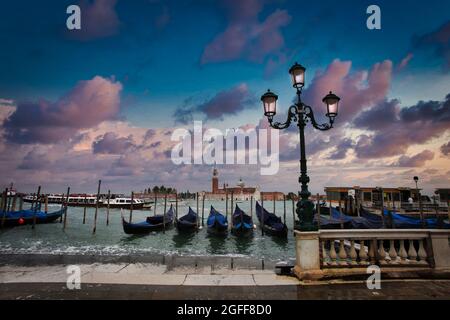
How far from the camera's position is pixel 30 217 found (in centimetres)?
3131

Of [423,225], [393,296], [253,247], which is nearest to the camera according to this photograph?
[393,296]

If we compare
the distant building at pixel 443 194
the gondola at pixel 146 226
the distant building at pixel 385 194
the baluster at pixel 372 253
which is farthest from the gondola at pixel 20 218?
the distant building at pixel 443 194

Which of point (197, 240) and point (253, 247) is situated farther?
point (197, 240)

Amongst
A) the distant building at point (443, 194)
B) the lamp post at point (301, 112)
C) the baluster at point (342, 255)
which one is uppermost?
the lamp post at point (301, 112)

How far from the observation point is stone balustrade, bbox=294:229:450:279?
4.93 metres

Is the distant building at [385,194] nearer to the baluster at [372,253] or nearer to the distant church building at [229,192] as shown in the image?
the baluster at [372,253]

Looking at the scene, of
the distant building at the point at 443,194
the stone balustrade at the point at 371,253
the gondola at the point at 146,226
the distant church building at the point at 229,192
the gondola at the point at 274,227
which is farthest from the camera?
the distant church building at the point at 229,192

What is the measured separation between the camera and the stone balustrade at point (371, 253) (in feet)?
16.2

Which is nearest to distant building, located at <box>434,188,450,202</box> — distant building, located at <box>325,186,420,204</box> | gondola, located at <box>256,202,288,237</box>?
distant building, located at <box>325,186,420,204</box>

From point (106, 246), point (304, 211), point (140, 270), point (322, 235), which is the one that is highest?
point (304, 211)
